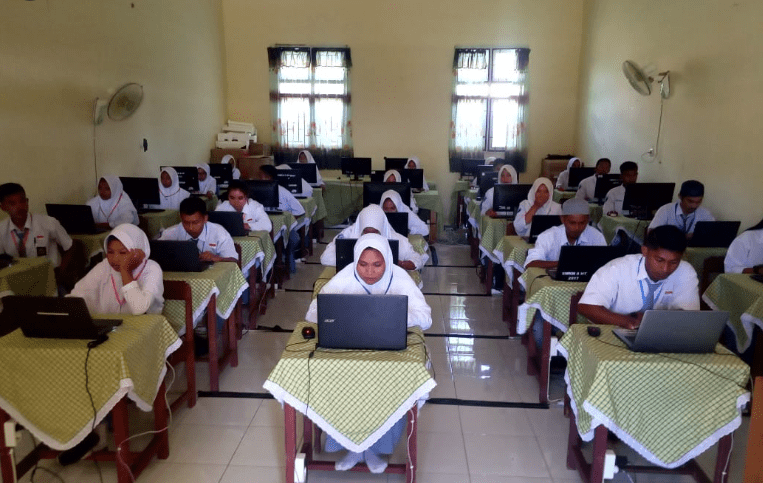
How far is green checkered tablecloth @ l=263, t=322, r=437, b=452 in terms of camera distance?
232 centimetres

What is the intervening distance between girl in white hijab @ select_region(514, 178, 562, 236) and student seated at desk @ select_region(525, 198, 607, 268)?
3.53ft

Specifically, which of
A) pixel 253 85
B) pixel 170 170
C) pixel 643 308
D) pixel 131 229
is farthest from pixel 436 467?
pixel 253 85

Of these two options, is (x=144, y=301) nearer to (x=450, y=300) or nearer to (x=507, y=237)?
(x=507, y=237)

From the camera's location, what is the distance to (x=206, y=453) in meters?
2.96

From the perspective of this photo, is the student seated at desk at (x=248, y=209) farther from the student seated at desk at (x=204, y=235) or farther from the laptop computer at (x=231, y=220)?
the student seated at desk at (x=204, y=235)

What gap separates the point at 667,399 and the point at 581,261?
1288mm

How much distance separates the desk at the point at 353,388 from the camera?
2.32 metres

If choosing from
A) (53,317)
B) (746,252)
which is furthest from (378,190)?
(53,317)

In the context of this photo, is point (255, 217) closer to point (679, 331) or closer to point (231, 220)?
point (231, 220)

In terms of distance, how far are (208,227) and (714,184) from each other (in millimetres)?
4976

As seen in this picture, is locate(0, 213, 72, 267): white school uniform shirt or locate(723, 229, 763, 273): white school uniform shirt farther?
locate(0, 213, 72, 267): white school uniform shirt

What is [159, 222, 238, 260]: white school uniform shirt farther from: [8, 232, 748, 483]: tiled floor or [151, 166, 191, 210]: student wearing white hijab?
[151, 166, 191, 210]: student wearing white hijab

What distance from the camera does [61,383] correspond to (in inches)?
94.5

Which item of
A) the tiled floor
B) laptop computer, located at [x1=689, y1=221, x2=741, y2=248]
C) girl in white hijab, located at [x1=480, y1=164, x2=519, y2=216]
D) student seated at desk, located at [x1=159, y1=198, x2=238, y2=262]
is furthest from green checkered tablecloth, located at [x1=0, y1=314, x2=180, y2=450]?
girl in white hijab, located at [x1=480, y1=164, x2=519, y2=216]
